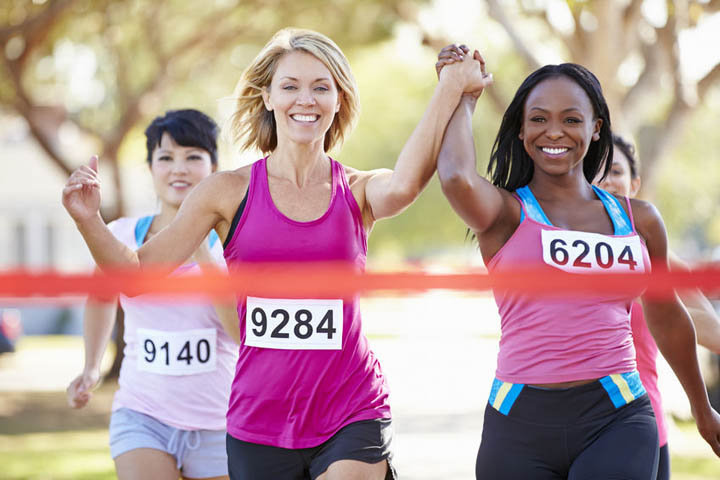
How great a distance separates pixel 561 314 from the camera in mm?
2975

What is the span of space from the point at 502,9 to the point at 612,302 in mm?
7212

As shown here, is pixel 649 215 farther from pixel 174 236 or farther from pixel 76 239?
pixel 76 239

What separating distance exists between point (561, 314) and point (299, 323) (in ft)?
2.63

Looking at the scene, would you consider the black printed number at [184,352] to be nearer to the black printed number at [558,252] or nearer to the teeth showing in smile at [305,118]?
the teeth showing in smile at [305,118]

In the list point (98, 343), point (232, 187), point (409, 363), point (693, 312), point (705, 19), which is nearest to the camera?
point (232, 187)

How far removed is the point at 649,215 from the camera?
324 cm

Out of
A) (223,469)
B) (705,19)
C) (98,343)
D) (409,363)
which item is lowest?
(409,363)

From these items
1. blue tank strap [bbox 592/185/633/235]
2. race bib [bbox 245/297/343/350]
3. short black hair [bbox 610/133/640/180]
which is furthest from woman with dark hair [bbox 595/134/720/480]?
race bib [bbox 245/297/343/350]

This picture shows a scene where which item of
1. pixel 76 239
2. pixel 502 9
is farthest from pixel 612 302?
pixel 76 239

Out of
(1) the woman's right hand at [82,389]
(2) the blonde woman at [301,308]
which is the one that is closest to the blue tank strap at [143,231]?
(1) the woman's right hand at [82,389]

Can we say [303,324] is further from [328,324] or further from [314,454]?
[314,454]

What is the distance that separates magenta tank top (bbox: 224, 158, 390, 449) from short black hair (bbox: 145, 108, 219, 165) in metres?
1.31

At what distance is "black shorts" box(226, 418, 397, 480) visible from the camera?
309 centimetres

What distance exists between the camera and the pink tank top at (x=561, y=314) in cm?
296
